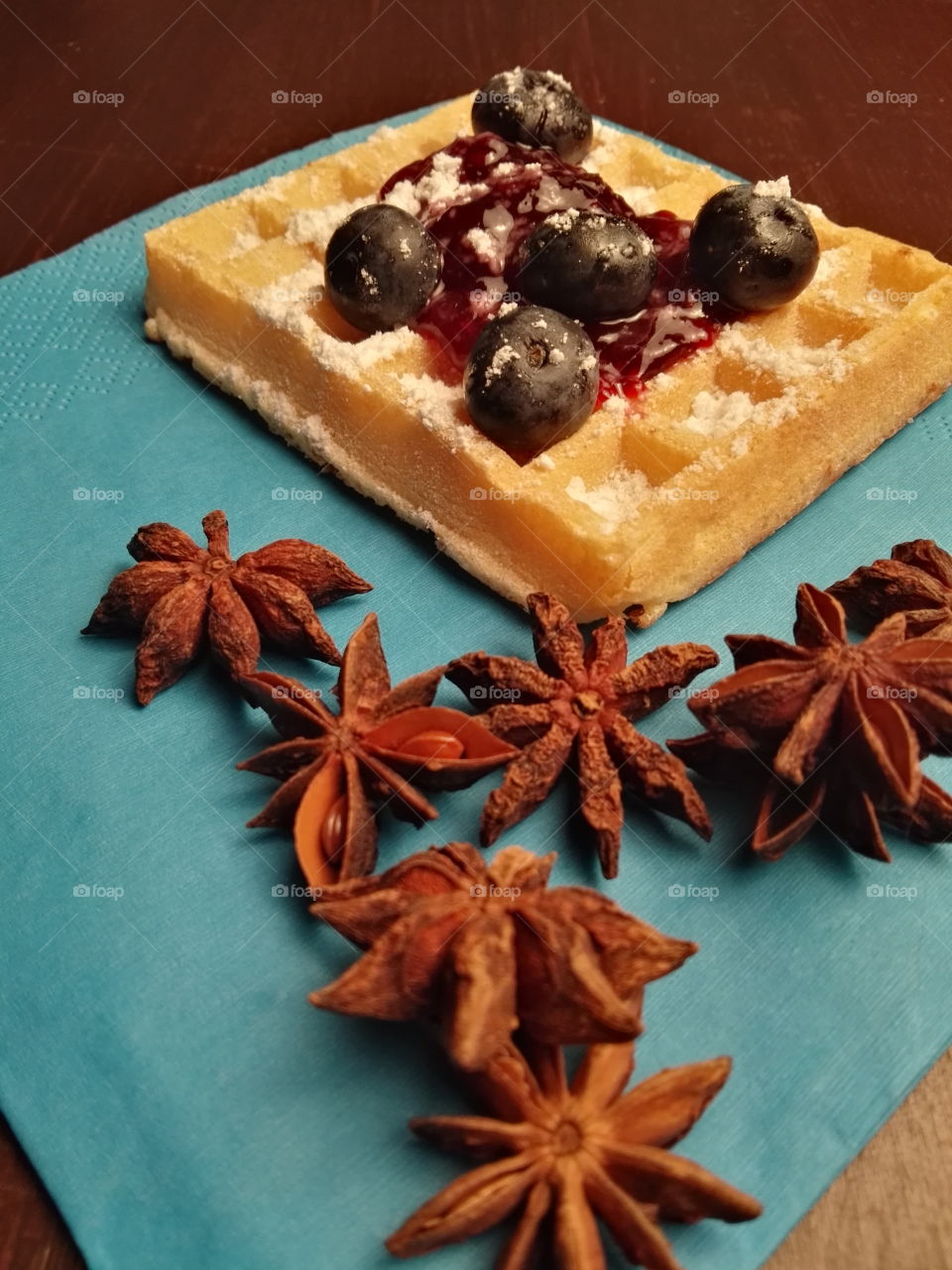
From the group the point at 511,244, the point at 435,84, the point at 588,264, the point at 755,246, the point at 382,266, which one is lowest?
the point at 435,84

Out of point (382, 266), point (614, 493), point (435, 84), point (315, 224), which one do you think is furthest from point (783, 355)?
point (435, 84)

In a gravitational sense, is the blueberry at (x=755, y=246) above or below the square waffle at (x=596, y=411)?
above

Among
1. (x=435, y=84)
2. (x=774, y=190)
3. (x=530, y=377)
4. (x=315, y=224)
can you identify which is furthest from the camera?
(x=435, y=84)

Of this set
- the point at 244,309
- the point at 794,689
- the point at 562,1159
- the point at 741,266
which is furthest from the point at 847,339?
the point at 562,1159

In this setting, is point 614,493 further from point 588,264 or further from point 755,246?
point 755,246

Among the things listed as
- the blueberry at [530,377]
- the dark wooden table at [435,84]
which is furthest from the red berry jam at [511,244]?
the dark wooden table at [435,84]

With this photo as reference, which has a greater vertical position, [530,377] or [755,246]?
[755,246]

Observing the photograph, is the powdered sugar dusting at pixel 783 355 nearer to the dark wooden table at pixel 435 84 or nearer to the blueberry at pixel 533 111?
the blueberry at pixel 533 111

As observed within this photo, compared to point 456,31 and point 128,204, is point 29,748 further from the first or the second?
point 456,31
